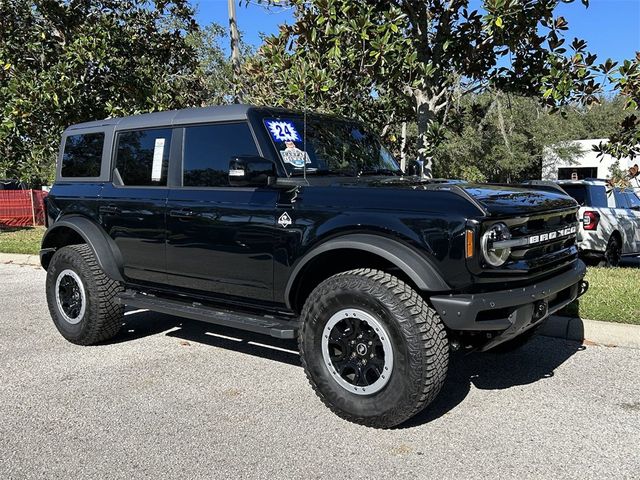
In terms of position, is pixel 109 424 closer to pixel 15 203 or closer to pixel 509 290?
pixel 509 290

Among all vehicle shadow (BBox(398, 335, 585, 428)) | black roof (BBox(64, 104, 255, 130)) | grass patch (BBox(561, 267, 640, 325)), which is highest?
black roof (BBox(64, 104, 255, 130))

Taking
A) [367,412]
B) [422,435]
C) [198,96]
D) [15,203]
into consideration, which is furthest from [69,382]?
[15,203]

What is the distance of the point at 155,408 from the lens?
12.8 feet

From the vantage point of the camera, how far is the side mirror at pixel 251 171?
3861 millimetres

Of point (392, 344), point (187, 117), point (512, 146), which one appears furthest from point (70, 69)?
point (512, 146)

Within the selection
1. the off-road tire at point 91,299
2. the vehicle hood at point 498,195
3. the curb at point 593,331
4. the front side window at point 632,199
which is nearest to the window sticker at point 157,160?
the off-road tire at point 91,299

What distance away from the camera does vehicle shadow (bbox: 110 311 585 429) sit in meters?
4.20

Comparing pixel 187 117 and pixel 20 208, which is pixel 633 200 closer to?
pixel 187 117

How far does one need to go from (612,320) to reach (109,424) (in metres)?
4.51

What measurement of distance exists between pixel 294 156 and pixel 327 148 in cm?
41

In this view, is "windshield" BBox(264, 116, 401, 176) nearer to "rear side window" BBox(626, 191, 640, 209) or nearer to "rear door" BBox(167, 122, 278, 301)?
"rear door" BBox(167, 122, 278, 301)

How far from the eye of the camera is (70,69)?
1008cm

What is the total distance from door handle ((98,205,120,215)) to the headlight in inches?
125

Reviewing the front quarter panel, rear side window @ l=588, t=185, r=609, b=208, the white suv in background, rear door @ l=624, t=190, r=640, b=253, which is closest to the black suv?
the front quarter panel
